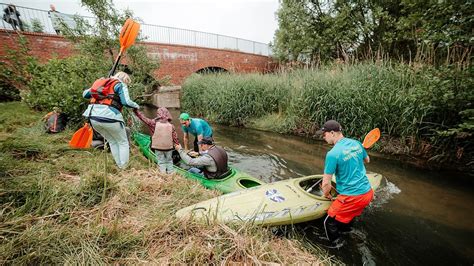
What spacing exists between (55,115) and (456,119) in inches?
358

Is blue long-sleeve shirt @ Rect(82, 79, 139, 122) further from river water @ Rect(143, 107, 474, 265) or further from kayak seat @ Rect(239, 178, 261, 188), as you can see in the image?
river water @ Rect(143, 107, 474, 265)

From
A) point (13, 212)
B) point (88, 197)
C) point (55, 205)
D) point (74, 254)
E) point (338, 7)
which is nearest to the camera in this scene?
point (74, 254)

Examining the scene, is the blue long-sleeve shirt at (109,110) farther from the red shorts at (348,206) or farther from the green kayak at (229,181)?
the red shorts at (348,206)

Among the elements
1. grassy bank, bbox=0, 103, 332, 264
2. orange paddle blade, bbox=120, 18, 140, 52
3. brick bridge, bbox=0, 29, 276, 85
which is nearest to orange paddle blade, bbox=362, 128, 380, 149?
grassy bank, bbox=0, 103, 332, 264

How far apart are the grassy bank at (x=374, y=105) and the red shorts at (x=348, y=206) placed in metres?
2.23

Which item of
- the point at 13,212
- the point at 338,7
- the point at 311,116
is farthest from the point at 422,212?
the point at 338,7

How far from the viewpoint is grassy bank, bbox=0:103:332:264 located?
1944 mm

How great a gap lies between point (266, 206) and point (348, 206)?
1.03 meters

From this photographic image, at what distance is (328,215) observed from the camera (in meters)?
3.04

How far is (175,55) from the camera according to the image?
54.8 feet

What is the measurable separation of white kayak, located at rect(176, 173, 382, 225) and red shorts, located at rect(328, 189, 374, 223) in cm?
19

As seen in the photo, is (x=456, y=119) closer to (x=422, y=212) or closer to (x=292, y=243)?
(x=422, y=212)

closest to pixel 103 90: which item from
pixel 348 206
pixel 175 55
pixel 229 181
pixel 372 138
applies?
pixel 229 181

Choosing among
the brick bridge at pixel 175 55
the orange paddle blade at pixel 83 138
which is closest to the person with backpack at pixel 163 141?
the orange paddle blade at pixel 83 138
